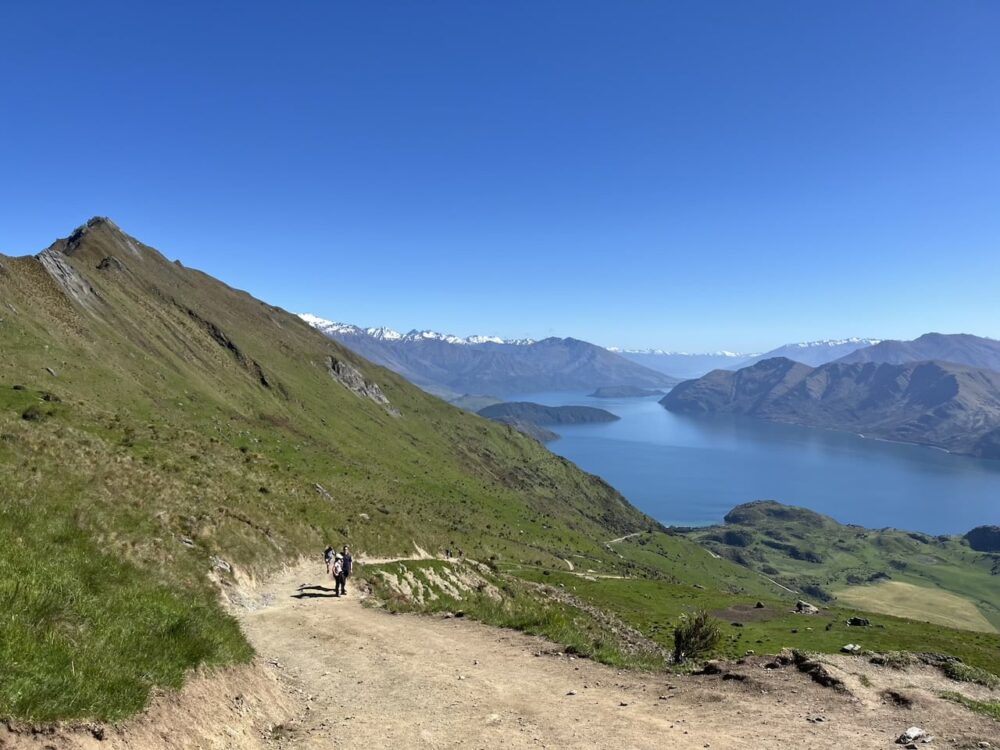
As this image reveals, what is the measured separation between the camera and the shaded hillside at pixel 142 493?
9.83 m

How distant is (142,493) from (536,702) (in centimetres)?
2316

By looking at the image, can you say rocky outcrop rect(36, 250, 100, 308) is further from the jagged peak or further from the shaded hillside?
the jagged peak

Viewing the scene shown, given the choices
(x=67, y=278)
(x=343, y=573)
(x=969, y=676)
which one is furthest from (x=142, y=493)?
(x=67, y=278)

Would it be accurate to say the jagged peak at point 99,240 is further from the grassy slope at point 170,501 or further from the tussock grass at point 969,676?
the tussock grass at point 969,676

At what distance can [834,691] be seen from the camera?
17.1 m

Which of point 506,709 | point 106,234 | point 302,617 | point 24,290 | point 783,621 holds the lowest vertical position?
point 783,621

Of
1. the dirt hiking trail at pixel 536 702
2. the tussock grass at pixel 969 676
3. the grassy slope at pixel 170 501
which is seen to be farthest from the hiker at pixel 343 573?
the tussock grass at pixel 969 676

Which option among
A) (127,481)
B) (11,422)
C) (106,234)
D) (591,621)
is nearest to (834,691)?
(591,621)

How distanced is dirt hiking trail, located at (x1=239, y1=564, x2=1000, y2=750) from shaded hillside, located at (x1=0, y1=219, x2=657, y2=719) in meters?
3.40

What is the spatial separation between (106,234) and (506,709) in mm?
196812

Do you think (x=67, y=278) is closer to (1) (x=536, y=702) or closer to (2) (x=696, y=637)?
(2) (x=696, y=637)

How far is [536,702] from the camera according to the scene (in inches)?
593

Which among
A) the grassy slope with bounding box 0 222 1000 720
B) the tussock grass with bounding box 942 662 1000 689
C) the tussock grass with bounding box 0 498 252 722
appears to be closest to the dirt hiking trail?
the tussock grass with bounding box 0 498 252 722

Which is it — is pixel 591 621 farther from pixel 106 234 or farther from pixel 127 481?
pixel 106 234
